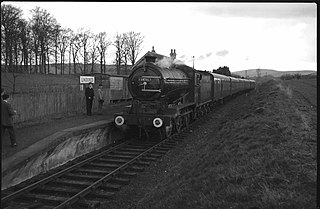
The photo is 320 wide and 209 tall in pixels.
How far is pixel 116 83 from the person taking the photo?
24.9 metres

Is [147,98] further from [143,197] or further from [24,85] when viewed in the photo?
[24,85]

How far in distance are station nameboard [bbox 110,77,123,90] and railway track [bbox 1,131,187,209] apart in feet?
46.3

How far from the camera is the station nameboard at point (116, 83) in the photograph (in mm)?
23934

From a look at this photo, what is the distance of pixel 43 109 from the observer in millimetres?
13336

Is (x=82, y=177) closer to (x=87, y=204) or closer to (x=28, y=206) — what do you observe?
(x=87, y=204)

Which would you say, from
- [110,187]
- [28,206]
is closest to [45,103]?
[110,187]

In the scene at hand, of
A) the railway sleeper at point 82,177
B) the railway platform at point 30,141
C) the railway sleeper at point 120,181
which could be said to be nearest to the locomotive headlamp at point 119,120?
the railway platform at point 30,141

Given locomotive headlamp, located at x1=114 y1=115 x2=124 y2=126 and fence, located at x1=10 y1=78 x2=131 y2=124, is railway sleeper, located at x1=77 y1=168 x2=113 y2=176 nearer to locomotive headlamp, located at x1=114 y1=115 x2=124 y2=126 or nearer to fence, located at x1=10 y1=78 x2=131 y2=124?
locomotive headlamp, located at x1=114 y1=115 x2=124 y2=126

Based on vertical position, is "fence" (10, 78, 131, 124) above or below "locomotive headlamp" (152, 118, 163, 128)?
above

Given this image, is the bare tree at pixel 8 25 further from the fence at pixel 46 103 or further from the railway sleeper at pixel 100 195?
the railway sleeper at pixel 100 195

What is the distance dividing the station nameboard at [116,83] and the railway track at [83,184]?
1412 cm

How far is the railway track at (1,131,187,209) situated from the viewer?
19.9ft

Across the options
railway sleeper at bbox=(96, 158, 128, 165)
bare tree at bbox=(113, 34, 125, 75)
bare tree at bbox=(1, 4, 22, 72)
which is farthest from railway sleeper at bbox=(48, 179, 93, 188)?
bare tree at bbox=(113, 34, 125, 75)

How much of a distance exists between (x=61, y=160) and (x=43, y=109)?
5.27 m
